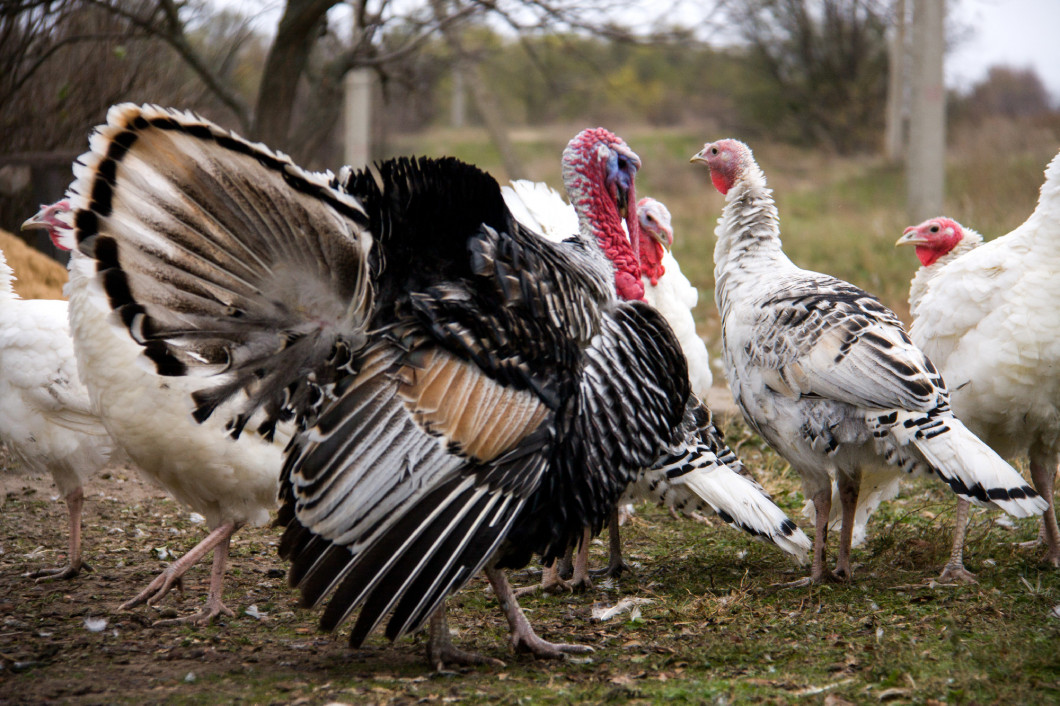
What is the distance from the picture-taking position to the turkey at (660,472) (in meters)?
4.00

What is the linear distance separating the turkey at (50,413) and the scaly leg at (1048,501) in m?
4.17

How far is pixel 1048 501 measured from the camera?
4.26 meters

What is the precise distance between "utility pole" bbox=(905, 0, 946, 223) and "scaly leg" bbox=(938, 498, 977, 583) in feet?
29.0

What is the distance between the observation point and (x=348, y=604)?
2822 mm

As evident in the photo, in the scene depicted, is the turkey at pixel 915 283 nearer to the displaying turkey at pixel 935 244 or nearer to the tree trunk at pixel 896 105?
the displaying turkey at pixel 935 244

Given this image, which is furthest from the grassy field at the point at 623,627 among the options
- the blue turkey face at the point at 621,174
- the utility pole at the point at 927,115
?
the utility pole at the point at 927,115

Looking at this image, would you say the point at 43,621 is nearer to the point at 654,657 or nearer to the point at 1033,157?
the point at 654,657

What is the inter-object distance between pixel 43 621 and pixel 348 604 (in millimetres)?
1553

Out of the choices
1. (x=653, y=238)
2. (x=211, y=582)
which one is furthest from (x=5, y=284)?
(x=653, y=238)

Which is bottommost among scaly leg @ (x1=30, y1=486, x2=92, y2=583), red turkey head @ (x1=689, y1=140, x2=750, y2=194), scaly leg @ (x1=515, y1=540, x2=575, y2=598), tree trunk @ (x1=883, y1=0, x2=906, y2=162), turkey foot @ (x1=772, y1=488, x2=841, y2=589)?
scaly leg @ (x1=30, y1=486, x2=92, y2=583)

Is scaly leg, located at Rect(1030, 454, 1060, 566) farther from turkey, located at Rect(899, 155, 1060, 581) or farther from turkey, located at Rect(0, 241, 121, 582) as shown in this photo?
turkey, located at Rect(0, 241, 121, 582)

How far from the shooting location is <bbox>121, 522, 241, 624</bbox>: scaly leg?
149 inches

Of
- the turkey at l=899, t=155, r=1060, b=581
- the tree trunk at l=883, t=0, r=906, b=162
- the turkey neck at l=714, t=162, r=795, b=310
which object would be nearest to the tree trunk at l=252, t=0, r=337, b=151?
the turkey neck at l=714, t=162, r=795, b=310

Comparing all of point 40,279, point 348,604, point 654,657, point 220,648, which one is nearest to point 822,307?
point 654,657
